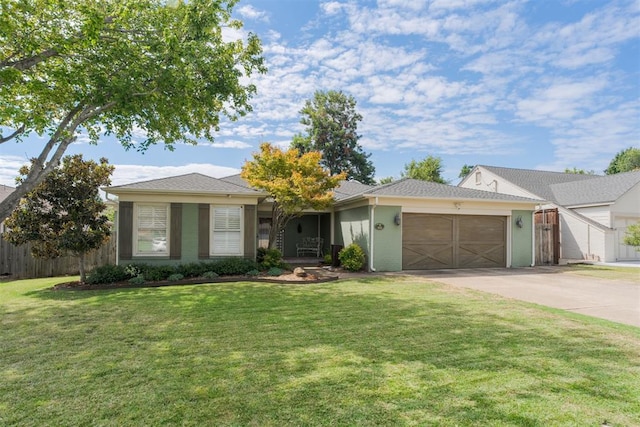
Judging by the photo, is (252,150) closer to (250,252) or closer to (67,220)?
(250,252)

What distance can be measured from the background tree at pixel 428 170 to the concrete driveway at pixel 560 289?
20368 millimetres

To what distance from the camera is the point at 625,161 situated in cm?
4353

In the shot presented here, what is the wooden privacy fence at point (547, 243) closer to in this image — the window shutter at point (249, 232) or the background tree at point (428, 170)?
the window shutter at point (249, 232)

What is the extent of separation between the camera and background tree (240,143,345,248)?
11121mm

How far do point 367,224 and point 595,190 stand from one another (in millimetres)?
15038

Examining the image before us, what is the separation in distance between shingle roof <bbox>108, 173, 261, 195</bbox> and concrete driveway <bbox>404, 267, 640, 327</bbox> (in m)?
7.09

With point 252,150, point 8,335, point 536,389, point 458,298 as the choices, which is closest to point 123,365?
point 8,335

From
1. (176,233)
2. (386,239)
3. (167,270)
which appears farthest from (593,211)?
(167,270)

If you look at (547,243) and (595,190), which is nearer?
(547,243)

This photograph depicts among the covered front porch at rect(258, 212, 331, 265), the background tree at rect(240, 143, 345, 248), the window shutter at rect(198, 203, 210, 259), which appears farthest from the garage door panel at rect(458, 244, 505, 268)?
the window shutter at rect(198, 203, 210, 259)

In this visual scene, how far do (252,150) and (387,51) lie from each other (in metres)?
6.17

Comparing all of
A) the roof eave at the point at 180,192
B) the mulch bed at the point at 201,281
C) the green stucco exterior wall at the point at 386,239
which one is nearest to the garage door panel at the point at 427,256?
the green stucco exterior wall at the point at 386,239

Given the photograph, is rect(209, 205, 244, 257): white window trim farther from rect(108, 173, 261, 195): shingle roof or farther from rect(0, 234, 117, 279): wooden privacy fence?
rect(0, 234, 117, 279): wooden privacy fence

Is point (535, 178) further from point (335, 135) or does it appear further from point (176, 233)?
point (176, 233)
